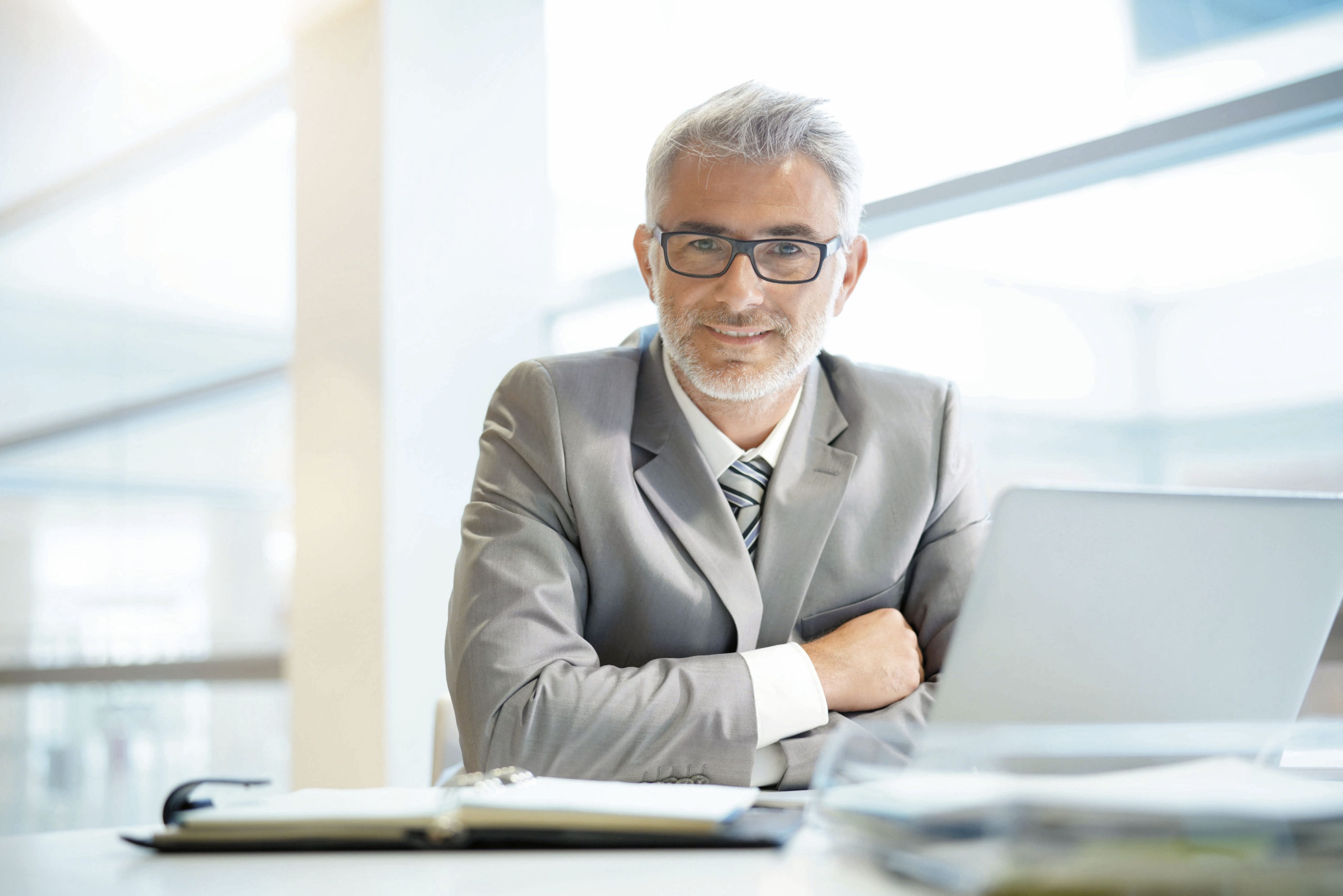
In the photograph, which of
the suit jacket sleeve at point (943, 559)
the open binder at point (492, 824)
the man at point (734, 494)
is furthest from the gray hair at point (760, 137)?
the open binder at point (492, 824)

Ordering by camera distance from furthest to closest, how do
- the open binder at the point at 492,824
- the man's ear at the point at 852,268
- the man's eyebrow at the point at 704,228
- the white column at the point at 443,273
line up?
the white column at the point at 443,273, the man's ear at the point at 852,268, the man's eyebrow at the point at 704,228, the open binder at the point at 492,824

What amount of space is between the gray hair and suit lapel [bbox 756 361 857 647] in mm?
356

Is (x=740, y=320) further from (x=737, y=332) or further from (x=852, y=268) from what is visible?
(x=852, y=268)

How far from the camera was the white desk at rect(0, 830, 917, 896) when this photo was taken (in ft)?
2.01

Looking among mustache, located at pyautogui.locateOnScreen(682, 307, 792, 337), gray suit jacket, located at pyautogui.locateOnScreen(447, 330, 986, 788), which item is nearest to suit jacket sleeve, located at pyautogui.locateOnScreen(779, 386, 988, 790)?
gray suit jacket, located at pyautogui.locateOnScreen(447, 330, 986, 788)

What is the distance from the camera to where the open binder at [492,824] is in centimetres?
71

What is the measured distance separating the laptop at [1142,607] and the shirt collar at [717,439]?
0.82m

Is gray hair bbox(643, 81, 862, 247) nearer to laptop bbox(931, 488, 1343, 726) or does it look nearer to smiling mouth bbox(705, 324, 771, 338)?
smiling mouth bbox(705, 324, 771, 338)

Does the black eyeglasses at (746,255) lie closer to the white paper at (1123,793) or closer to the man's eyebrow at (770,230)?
the man's eyebrow at (770,230)

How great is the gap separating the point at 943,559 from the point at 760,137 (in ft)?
2.28

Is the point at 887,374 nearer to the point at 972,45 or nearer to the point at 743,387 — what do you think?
the point at 743,387

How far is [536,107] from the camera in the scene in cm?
375

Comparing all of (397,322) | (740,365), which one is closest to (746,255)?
(740,365)

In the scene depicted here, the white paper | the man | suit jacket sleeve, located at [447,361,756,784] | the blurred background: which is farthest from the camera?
the blurred background
